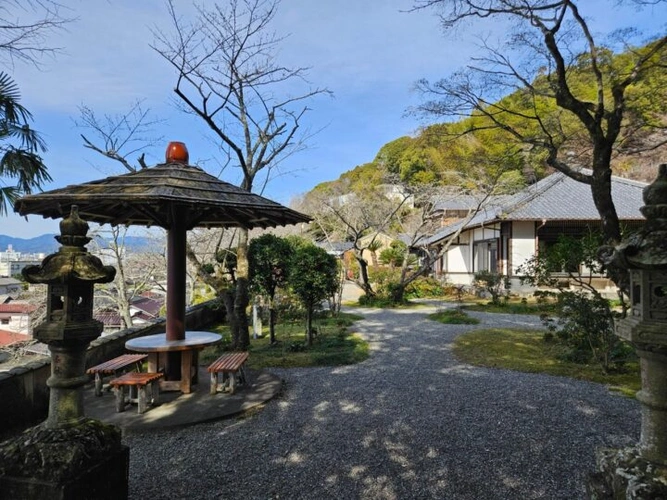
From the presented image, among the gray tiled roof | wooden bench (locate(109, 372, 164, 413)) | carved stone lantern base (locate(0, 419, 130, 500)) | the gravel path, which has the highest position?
the gray tiled roof

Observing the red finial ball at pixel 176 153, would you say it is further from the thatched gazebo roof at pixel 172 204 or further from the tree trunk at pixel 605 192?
the tree trunk at pixel 605 192

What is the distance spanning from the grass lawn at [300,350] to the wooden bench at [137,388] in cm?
208

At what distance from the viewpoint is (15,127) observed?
17.7ft

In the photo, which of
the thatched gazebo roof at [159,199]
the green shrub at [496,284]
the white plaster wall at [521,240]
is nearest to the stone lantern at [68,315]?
the thatched gazebo roof at [159,199]

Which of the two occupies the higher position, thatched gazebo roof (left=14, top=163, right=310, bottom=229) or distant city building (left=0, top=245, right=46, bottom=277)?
thatched gazebo roof (left=14, top=163, right=310, bottom=229)

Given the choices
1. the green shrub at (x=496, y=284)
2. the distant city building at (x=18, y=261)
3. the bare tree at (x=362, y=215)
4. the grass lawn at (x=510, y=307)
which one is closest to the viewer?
the distant city building at (x=18, y=261)

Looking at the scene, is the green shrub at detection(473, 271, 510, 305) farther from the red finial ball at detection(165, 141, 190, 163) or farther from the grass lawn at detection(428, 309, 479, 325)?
the red finial ball at detection(165, 141, 190, 163)

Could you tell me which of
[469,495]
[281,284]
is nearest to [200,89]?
[281,284]

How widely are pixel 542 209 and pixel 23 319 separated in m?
21.5

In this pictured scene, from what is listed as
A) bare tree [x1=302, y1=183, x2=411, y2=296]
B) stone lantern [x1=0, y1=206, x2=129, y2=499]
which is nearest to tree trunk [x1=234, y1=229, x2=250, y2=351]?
stone lantern [x1=0, y1=206, x2=129, y2=499]

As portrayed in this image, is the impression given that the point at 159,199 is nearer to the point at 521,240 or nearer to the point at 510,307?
the point at 510,307

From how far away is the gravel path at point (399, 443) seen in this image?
2.84 meters

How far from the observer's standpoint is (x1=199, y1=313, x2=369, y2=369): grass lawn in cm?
668

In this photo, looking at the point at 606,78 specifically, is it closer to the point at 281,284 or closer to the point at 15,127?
the point at 281,284
